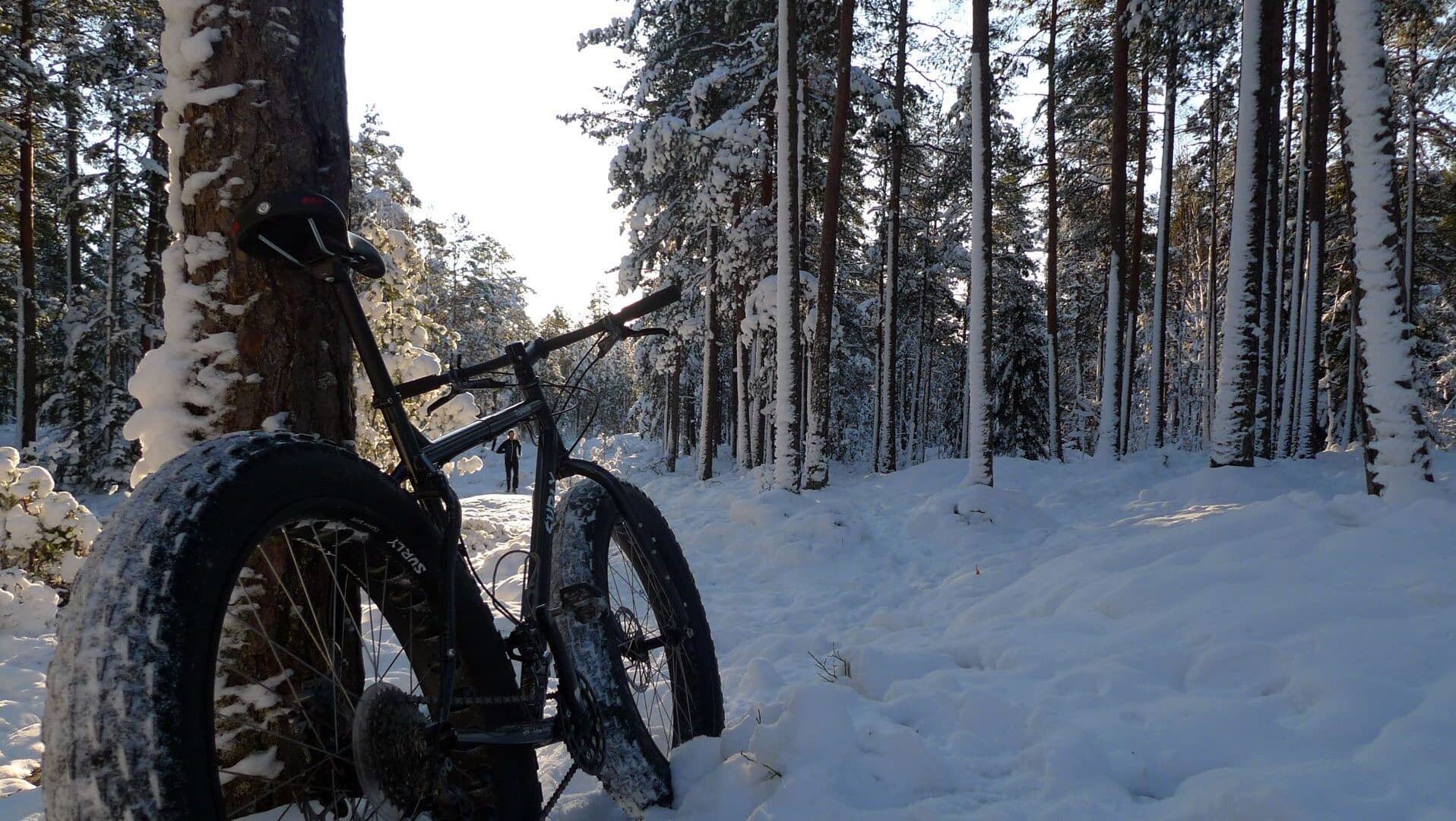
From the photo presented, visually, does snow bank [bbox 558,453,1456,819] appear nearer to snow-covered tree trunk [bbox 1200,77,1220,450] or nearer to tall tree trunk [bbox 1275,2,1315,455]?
snow-covered tree trunk [bbox 1200,77,1220,450]

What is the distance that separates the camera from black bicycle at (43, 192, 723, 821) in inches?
44.1

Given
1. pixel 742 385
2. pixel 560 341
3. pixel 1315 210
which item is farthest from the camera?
pixel 742 385

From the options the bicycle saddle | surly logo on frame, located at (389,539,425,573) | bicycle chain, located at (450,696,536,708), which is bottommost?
bicycle chain, located at (450,696,536,708)

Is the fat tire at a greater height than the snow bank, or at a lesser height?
greater

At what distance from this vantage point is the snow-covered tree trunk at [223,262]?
84.0 inches

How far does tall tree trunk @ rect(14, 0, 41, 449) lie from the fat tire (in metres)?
16.9

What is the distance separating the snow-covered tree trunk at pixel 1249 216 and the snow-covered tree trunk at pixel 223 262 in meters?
9.55

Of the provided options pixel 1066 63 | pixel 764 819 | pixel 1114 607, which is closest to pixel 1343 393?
pixel 1066 63

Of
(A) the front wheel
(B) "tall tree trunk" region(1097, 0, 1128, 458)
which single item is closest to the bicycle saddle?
(A) the front wheel

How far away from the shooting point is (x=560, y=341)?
2.48 meters

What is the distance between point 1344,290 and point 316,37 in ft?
79.2

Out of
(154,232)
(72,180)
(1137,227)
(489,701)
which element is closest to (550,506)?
(489,701)

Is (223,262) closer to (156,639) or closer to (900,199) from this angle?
(156,639)

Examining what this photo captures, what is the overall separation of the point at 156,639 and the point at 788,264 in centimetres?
1002
